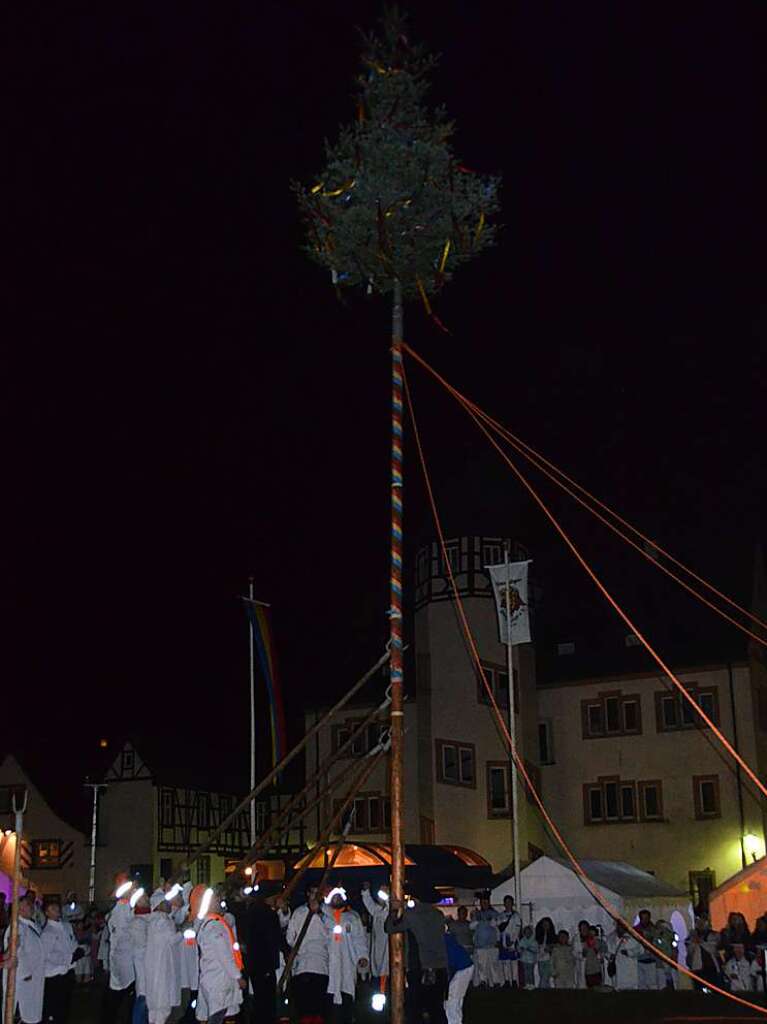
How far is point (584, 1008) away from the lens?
2206cm

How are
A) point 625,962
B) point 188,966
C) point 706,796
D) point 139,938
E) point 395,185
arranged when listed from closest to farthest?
1. point 395,185
2. point 139,938
3. point 188,966
4. point 625,962
5. point 706,796

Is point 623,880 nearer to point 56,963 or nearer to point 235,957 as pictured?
point 56,963

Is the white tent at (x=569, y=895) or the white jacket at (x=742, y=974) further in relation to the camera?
the white tent at (x=569, y=895)

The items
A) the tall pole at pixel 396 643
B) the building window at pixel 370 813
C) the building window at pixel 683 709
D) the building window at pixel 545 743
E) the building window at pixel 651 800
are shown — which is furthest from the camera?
the building window at pixel 545 743

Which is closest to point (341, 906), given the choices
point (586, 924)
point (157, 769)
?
point (586, 924)

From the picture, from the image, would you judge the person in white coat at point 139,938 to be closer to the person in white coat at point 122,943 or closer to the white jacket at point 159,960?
the person in white coat at point 122,943

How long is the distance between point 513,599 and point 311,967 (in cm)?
1819

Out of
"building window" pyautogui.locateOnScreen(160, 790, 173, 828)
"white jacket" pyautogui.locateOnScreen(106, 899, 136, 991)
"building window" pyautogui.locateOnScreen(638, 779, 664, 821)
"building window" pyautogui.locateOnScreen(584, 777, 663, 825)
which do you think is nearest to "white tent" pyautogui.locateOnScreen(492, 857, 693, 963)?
"building window" pyautogui.locateOnScreen(638, 779, 664, 821)

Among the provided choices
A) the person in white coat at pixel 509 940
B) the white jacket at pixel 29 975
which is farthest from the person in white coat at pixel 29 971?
A: the person in white coat at pixel 509 940

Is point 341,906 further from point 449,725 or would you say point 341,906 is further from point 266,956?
point 449,725

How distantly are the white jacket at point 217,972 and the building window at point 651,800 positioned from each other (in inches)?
1338

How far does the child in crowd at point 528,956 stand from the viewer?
28297 millimetres

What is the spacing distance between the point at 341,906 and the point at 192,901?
4672 millimetres

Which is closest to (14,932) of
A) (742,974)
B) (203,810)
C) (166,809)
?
(742,974)
